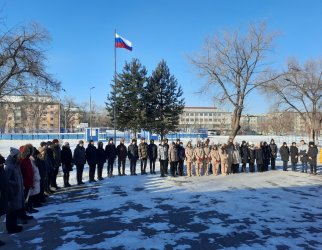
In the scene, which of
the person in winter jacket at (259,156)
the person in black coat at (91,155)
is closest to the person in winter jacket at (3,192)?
the person in black coat at (91,155)

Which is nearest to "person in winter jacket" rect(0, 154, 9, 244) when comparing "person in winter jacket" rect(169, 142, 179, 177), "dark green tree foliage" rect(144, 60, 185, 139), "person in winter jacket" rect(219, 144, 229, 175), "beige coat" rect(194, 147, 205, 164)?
"person in winter jacket" rect(169, 142, 179, 177)

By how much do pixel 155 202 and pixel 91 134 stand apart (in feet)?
111

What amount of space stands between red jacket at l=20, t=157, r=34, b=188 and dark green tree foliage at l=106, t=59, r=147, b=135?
87.4ft

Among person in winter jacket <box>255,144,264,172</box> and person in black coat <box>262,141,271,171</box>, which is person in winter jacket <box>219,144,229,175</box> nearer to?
person in winter jacket <box>255,144,264,172</box>

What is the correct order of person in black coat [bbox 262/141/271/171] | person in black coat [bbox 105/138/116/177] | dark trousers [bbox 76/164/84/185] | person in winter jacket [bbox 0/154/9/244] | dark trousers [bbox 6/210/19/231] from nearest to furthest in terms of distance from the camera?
1. person in winter jacket [bbox 0/154/9/244]
2. dark trousers [bbox 6/210/19/231]
3. dark trousers [bbox 76/164/84/185]
4. person in black coat [bbox 105/138/116/177]
5. person in black coat [bbox 262/141/271/171]

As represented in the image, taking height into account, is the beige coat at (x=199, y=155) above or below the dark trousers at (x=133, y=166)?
above

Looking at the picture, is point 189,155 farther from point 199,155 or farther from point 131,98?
point 131,98

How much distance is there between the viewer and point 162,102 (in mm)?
37312

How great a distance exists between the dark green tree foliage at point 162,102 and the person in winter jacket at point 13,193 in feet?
93.3

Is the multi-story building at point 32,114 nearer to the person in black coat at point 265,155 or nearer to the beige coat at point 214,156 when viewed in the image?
the beige coat at point 214,156

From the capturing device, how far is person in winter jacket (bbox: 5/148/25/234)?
754 cm

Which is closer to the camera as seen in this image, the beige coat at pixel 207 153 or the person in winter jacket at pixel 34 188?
the person in winter jacket at pixel 34 188

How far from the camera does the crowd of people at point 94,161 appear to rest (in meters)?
7.80

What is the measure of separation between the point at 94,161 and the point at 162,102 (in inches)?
885
